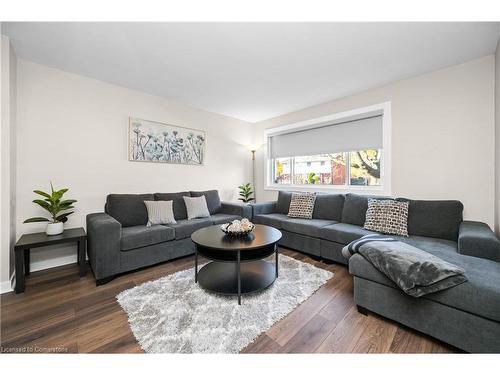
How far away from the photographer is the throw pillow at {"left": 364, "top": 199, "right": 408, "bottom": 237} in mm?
2297

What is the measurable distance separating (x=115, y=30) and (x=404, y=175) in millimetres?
3633

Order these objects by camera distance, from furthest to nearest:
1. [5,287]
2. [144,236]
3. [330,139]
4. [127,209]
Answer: [330,139] → [127,209] → [144,236] → [5,287]

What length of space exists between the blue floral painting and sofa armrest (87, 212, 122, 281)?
4.27 feet

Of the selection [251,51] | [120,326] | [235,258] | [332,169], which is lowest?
[120,326]

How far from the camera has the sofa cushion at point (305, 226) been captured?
2.70 meters

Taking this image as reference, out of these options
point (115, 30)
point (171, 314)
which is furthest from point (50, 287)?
point (115, 30)

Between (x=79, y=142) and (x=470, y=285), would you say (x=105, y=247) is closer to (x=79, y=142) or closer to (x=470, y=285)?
(x=79, y=142)

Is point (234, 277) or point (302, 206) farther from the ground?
point (302, 206)

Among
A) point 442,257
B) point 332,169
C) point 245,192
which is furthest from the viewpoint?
point 245,192

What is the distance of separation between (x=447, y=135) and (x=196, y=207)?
3.46 meters

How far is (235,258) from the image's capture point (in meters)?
1.78

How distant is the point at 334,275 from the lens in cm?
225

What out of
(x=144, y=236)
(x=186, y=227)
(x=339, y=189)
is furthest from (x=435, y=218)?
(x=144, y=236)
